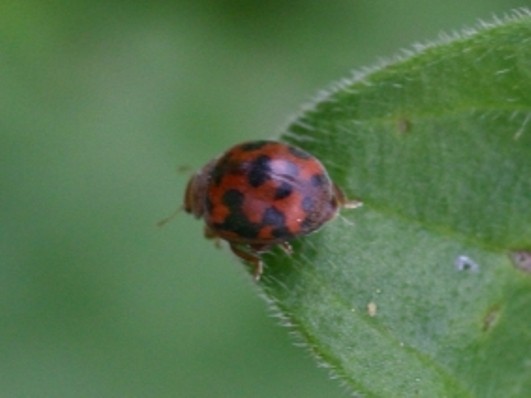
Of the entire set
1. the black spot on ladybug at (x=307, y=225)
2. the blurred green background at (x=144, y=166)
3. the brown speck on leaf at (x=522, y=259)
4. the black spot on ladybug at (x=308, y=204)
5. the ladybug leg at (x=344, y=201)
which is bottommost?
the blurred green background at (x=144, y=166)

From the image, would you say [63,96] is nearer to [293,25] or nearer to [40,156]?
[40,156]

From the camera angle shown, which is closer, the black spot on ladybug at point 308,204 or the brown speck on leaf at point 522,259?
the brown speck on leaf at point 522,259

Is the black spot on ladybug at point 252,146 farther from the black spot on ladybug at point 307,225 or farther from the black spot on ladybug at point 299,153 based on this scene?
the black spot on ladybug at point 307,225

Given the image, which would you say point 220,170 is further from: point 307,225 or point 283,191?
point 307,225

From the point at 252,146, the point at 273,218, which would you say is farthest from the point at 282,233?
the point at 252,146

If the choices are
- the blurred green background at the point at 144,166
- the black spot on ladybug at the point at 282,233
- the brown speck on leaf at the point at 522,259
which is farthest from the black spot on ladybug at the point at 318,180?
the blurred green background at the point at 144,166

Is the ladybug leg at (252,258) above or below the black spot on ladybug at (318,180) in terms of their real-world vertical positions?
below

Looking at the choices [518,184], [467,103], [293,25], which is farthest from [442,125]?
[293,25]
